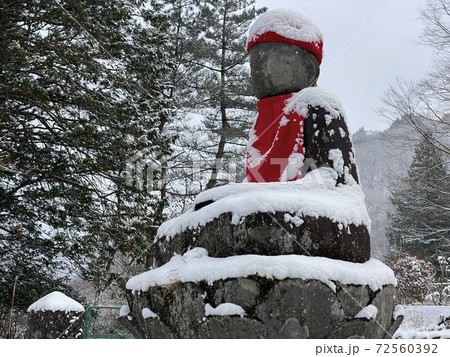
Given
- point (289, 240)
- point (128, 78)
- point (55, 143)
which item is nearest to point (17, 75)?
point (55, 143)

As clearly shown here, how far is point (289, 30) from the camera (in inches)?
92.0

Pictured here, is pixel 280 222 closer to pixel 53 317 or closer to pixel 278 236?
pixel 278 236

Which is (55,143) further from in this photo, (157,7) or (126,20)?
(157,7)

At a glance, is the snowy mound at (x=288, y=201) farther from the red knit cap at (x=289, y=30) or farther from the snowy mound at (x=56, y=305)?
the snowy mound at (x=56, y=305)

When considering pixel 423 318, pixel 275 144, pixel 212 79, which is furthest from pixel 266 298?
pixel 212 79

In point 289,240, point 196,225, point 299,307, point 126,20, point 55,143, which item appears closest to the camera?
point 299,307

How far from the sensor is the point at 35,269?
6.98m

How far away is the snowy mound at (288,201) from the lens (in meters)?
1.64

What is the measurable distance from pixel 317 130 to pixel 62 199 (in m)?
5.55

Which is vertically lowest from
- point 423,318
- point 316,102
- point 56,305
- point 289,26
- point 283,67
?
point 423,318

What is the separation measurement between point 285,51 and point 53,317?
2987 millimetres

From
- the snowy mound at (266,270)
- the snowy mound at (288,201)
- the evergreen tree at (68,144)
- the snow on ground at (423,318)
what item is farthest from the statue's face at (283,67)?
the snow on ground at (423,318)

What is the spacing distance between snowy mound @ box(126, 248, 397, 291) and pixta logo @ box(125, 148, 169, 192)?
208 inches

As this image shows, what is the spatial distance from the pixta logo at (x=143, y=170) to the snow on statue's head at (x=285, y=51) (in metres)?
4.76
